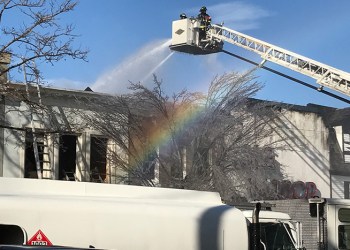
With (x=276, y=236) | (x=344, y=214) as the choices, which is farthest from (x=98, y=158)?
(x=276, y=236)

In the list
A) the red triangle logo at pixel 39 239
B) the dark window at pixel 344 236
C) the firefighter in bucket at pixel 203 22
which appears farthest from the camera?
the firefighter in bucket at pixel 203 22

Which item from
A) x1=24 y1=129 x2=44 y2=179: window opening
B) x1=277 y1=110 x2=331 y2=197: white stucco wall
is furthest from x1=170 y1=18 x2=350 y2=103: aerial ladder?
x1=24 y1=129 x2=44 y2=179: window opening

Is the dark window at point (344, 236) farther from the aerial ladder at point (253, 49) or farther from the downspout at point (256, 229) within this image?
the aerial ladder at point (253, 49)

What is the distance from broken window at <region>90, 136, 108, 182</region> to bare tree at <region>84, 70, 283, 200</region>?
0.60 metres

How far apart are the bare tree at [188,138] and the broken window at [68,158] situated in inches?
42.0

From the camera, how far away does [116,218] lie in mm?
6266

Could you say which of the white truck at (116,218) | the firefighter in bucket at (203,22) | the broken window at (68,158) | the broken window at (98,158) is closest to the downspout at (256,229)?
the white truck at (116,218)

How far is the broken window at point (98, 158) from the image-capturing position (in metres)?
19.8

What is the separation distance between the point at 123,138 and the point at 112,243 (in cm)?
1339

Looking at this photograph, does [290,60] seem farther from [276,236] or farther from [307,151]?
[276,236]

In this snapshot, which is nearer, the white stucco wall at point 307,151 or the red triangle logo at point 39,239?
the red triangle logo at point 39,239

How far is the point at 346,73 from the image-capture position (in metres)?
28.5

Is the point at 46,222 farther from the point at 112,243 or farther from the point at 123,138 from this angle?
the point at 123,138

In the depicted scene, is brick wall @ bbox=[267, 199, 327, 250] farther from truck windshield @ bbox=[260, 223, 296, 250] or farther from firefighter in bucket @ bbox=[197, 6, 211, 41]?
firefighter in bucket @ bbox=[197, 6, 211, 41]
